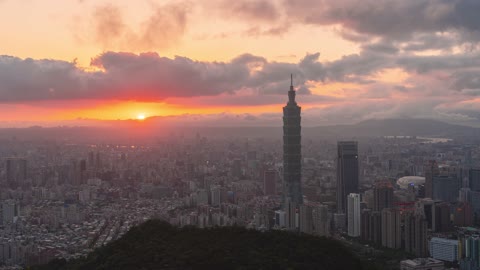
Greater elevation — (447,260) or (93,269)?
(93,269)

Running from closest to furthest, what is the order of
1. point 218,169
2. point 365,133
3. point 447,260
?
point 447,260 → point 218,169 → point 365,133

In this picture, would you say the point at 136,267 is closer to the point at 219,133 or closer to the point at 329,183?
the point at 329,183

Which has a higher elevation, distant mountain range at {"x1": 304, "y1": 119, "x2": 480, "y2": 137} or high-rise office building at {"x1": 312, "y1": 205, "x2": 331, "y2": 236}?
distant mountain range at {"x1": 304, "y1": 119, "x2": 480, "y2": 137}

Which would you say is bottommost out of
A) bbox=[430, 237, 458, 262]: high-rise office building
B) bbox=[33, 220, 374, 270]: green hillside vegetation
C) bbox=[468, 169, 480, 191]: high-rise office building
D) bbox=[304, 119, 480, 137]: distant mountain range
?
bbox=[430, 237, 458, 262]: high-rise office building

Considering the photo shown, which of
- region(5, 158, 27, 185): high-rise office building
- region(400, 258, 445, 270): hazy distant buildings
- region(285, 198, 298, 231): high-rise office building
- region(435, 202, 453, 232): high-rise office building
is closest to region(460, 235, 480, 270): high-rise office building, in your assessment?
region(400, 258, 445, 270): hazy distant buildings

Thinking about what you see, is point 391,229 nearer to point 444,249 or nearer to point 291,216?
point 444,249

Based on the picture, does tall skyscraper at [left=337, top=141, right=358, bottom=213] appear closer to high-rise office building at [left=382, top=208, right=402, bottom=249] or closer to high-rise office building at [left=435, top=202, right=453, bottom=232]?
high-rise office building at [left=435, top=202, right=453, bottom=232]

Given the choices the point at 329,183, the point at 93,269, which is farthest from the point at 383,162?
the point at 93,269
